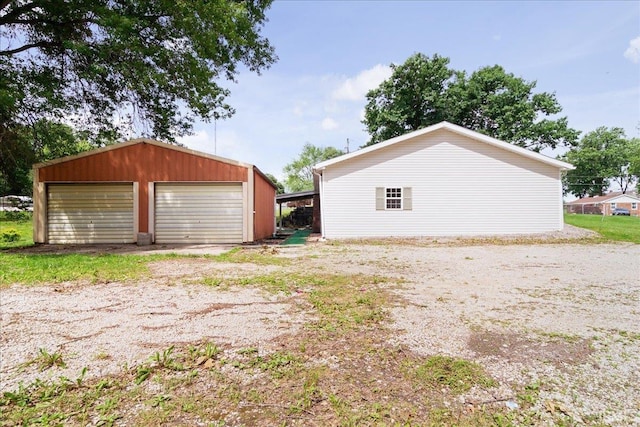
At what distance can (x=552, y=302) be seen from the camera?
13.6 feet

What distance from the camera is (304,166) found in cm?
5856

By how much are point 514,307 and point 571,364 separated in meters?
1.55

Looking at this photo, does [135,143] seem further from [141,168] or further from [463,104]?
[463,104]

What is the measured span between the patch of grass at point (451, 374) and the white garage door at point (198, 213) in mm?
10283

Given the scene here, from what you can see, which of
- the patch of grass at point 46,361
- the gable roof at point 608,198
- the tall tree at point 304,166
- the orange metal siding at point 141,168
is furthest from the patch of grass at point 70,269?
the gable roof at point 608,198

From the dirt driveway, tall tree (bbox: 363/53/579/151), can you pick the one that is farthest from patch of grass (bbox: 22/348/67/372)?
tall tree (bbox: 363/53/579/151)

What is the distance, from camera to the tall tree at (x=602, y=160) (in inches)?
1954

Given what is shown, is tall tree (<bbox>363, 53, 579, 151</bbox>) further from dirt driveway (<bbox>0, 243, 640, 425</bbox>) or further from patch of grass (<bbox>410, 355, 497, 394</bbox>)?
patch of grass (<bbox>410, 355, 497, 394</bbox>)

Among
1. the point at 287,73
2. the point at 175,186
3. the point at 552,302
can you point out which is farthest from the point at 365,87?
the point at 552,302

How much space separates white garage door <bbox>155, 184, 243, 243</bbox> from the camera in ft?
38.3

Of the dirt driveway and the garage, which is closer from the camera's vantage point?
the dirt driveway

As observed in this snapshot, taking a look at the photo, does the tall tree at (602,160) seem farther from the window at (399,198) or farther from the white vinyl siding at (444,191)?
the window at (399,198)

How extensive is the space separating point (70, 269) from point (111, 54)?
667 centimetres

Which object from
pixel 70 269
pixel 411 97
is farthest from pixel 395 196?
pixel 411 97
